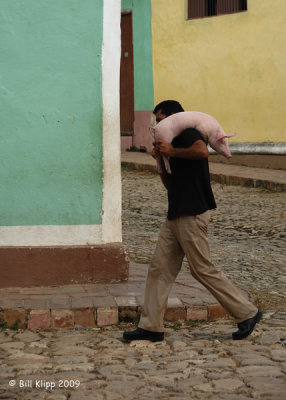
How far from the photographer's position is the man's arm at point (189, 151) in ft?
17.3

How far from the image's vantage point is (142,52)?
1648 centimetres

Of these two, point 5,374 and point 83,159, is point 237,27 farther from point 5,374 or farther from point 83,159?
point 5,374

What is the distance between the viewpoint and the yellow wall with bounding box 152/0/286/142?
14.7 metres

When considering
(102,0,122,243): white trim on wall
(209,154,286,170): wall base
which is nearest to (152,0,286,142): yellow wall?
(209,154,286,170): wall base

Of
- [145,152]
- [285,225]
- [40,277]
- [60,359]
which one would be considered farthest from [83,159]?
[145,152]

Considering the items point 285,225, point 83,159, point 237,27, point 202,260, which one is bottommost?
point 285,225

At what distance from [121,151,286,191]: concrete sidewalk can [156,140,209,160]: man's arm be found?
784cm

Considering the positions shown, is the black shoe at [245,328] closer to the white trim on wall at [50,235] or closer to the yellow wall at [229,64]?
the white trim on wall at [50,235]

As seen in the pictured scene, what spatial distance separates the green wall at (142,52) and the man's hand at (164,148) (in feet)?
36.4

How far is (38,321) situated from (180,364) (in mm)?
1339

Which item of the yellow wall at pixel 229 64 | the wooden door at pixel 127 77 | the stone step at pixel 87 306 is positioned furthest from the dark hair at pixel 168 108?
the wooden door at pixel 127 77

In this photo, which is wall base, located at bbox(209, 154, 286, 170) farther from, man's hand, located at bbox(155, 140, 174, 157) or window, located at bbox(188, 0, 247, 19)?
man's hand, located at bbox(155, 140, 174, 157)

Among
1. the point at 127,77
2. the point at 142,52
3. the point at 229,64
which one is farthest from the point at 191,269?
the point at 127,77

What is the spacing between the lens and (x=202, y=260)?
541 cm
